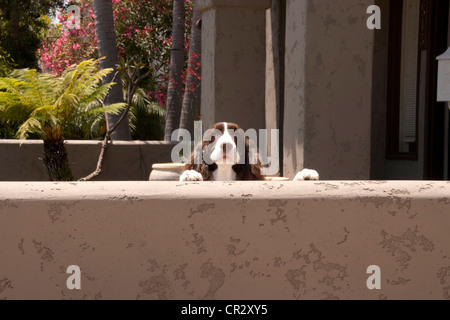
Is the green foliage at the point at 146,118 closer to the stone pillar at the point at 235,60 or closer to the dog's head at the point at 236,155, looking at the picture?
the stone pillar at the point at 235,60

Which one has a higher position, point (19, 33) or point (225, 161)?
point (19, 33)

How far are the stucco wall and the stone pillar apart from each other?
1.33 metres

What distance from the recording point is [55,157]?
A: 309 inches

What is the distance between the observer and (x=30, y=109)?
8.12 meters

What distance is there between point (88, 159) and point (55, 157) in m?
1.13

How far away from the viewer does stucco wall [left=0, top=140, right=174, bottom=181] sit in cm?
870

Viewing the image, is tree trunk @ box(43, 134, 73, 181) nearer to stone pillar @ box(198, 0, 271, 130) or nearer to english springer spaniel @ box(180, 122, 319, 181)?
stone pillar @ box(198, 0, 271, 130)

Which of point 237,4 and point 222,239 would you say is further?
point 237,4

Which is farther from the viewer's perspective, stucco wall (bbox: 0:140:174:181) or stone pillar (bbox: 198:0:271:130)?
stucco wall (bbox: 0:140:174:181)

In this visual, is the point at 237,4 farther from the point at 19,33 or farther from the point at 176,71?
the point at 19,33

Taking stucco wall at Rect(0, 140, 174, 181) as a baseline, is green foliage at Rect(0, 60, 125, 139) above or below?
above

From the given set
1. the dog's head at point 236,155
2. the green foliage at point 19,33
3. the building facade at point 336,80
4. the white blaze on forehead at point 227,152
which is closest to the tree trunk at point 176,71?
the building facade at point 336,80

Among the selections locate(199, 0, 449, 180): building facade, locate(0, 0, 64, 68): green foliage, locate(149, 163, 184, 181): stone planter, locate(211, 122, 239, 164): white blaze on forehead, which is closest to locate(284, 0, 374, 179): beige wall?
locate(199, 0, 449, 180): building facade

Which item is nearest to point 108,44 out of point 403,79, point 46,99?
point 46,99
